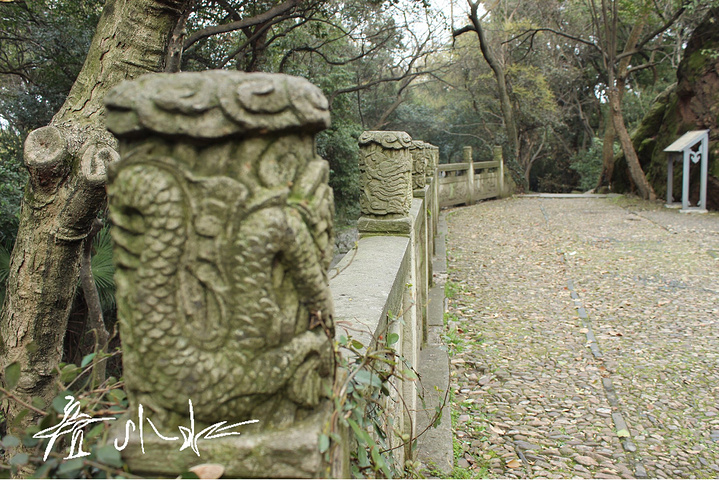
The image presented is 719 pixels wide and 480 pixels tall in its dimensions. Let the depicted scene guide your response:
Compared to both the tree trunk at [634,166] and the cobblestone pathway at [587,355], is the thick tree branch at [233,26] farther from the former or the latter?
the tree trunk at [634,166]

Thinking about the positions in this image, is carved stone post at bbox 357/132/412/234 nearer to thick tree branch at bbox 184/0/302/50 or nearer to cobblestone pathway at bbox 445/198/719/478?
cobblestone pathway at bbox 445/198/719/478

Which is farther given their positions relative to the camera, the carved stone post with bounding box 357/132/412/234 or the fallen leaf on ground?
the carved stone post with bounding box 357/132/412/234

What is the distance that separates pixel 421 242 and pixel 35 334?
13.4 feet

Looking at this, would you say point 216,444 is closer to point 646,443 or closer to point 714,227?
point 646,443

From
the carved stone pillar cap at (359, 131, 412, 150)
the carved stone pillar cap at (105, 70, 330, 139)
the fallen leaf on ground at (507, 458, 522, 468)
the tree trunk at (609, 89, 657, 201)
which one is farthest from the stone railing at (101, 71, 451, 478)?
the tree trunk at (609, 89, 657, 201)

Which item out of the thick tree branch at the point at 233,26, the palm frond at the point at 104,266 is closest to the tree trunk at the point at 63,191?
the palm frond at the point at 104,266

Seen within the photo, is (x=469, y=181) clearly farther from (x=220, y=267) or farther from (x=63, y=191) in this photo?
(x=220, y=267)

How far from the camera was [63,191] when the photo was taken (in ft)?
9.52

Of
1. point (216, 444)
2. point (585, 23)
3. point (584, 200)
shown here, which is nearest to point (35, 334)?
point (216, 444)

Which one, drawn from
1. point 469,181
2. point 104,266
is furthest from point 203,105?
point 469,181

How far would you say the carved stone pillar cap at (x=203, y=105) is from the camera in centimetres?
124

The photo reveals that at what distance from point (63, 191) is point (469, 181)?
14.4 metres

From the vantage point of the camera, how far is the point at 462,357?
5.70m

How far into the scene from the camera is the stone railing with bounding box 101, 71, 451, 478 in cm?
128
